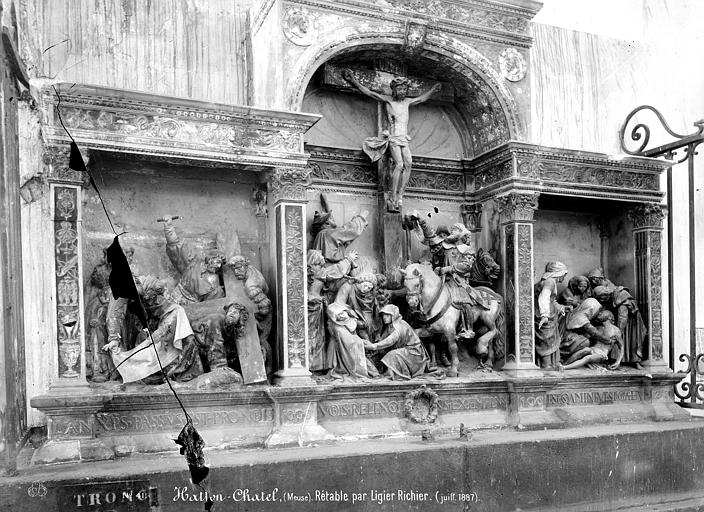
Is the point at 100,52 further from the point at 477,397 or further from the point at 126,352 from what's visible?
the point at 477,397

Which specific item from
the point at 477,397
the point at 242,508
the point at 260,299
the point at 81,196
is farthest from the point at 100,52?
the point at 477,397

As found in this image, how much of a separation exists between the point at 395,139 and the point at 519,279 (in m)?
2.03

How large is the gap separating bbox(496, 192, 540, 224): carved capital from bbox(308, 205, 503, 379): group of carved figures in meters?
0.51

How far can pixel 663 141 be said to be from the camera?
9883mm

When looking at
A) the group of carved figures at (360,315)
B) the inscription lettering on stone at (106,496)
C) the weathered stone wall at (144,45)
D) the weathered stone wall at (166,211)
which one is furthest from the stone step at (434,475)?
the weathered stone wall at (144,45)

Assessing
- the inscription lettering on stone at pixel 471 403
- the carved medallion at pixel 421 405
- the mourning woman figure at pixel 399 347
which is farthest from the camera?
the inscription lettering on stone at pixel 471 403

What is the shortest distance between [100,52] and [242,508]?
173 inches

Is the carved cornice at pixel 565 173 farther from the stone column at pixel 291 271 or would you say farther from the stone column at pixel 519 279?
the stone column at pixel 291 271

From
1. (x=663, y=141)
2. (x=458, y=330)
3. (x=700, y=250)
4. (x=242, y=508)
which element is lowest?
(x=242, y=508)

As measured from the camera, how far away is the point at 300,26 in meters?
7.11

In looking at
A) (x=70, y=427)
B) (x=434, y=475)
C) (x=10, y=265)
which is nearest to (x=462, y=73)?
(x=434, y=475)

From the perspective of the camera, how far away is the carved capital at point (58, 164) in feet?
19.8

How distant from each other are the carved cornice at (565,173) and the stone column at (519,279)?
22 centimetres

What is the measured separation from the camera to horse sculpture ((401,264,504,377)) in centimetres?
765
